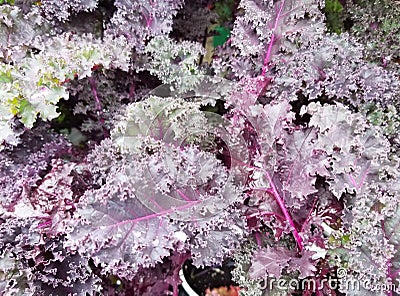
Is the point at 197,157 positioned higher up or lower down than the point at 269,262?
higher up

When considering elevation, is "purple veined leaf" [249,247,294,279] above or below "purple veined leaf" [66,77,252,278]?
below

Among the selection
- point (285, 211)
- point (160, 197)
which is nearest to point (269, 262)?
point (285, 211)

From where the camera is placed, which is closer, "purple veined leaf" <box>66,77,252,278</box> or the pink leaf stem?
"purple veined leaf" <box>66,77,252,278</box>

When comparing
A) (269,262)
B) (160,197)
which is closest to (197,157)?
(160,197)

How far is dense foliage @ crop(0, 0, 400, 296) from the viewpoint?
3.15ft

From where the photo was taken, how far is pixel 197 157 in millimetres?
1040

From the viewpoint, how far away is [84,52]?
1.15 metres

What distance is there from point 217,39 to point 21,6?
2.44 ft

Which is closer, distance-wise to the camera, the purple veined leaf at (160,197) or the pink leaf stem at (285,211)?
the purple veined leaf at (160,197)

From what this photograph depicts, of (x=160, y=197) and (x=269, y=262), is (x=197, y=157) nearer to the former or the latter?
(x=160, y=197)

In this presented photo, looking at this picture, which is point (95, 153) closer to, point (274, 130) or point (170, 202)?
point (170, 202)

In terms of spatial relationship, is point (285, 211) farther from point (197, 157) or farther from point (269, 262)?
point (197, 157)

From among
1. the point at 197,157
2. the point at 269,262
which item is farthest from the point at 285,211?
the point at 197,157

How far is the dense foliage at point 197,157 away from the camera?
0.96m
